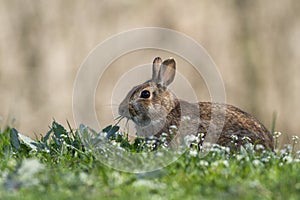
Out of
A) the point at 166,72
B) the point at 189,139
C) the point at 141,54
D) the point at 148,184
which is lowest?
the point at 148,184

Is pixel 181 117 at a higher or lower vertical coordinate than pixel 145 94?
lower

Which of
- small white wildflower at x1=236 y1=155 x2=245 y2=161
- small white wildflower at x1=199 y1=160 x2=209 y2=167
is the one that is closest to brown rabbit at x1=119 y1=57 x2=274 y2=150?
small white wildflower at x1=236 y1=155 x2=245 y2=161

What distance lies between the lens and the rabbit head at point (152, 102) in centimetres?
696

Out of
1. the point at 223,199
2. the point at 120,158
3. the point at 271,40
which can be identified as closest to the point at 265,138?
the point at 120,158

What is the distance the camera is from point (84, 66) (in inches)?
465

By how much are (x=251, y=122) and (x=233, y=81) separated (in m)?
5.97

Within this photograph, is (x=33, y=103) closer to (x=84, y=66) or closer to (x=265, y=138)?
(x=84, y=66)

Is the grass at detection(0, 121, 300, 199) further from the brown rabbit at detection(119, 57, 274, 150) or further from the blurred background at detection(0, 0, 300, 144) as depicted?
the blurred background at detection(0, 0, 300, 144)

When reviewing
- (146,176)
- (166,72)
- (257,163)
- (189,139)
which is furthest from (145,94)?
(146,176)

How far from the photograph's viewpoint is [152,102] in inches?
280

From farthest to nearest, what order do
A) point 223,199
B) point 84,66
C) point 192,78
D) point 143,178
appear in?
1. point 192,78
2. point 84,66
3. point 143,178
4. point 223,199

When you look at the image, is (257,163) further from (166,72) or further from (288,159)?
(166,72)

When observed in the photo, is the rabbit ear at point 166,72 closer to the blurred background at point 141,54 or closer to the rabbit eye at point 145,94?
the rabbit eye at point 145,94

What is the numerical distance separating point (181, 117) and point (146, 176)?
2.27 meters
